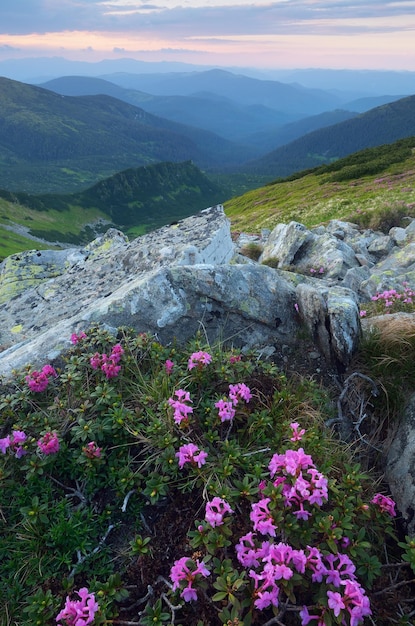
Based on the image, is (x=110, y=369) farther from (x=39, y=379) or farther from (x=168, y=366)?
(x=39, y=379)

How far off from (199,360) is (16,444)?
206 cm

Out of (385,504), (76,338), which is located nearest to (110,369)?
(76,338)

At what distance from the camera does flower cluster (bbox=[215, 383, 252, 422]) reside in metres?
4.30

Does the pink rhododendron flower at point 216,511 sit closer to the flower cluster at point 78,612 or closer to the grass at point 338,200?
the flower cluster at point 78,612

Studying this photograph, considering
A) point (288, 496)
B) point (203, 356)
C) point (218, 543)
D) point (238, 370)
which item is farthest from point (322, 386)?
point (218, 543)

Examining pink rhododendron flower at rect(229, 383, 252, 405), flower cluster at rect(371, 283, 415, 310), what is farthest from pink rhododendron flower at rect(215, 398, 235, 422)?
flower cluster at rect(371, 283, 415, 310)

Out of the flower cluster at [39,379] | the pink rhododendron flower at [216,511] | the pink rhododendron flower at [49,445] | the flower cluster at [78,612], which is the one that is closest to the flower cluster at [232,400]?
the pink rhododendron flower at [216,511]

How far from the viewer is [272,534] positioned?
3.22 m

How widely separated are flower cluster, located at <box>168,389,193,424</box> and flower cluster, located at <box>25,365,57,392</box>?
5.18 feet

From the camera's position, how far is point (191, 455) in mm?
3879

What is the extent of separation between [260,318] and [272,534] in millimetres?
3847

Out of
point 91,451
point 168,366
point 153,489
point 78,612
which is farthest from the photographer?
point 168,366

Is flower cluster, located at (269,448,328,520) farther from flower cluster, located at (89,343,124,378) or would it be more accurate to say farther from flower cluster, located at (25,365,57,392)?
flower cluster, located at (25,365,57,392)

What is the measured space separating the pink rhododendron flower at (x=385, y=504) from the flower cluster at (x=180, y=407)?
1881 millimetres
